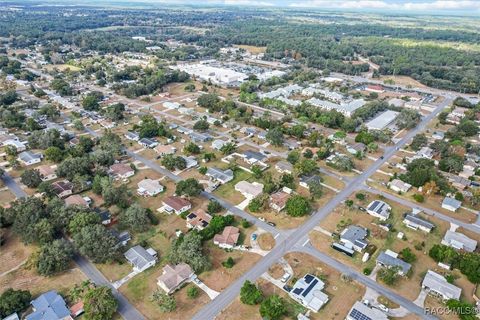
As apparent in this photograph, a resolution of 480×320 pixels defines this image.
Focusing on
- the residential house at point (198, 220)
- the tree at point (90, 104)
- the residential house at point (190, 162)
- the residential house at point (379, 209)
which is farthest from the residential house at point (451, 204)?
the tree at point (90, 104)

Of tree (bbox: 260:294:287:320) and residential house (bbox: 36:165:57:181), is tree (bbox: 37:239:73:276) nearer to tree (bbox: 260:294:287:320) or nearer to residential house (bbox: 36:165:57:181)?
residential house (bbox: 36:165:57:181)

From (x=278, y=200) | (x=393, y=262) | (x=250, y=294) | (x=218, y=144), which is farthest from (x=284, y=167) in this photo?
(x=250, y=294)

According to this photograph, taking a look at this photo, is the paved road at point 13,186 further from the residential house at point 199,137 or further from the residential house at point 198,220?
the residential house at point 199,137

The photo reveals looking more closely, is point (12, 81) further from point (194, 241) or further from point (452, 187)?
point (452, 187)

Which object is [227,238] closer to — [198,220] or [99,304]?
[198,220]

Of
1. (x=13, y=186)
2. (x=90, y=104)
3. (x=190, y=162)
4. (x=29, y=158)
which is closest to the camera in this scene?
(x=13, y=186)

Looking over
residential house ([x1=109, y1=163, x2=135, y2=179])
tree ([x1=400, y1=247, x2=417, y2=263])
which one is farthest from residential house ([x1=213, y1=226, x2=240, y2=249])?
residential house ([x1=109, y1=163, x2=135, y2=179])
